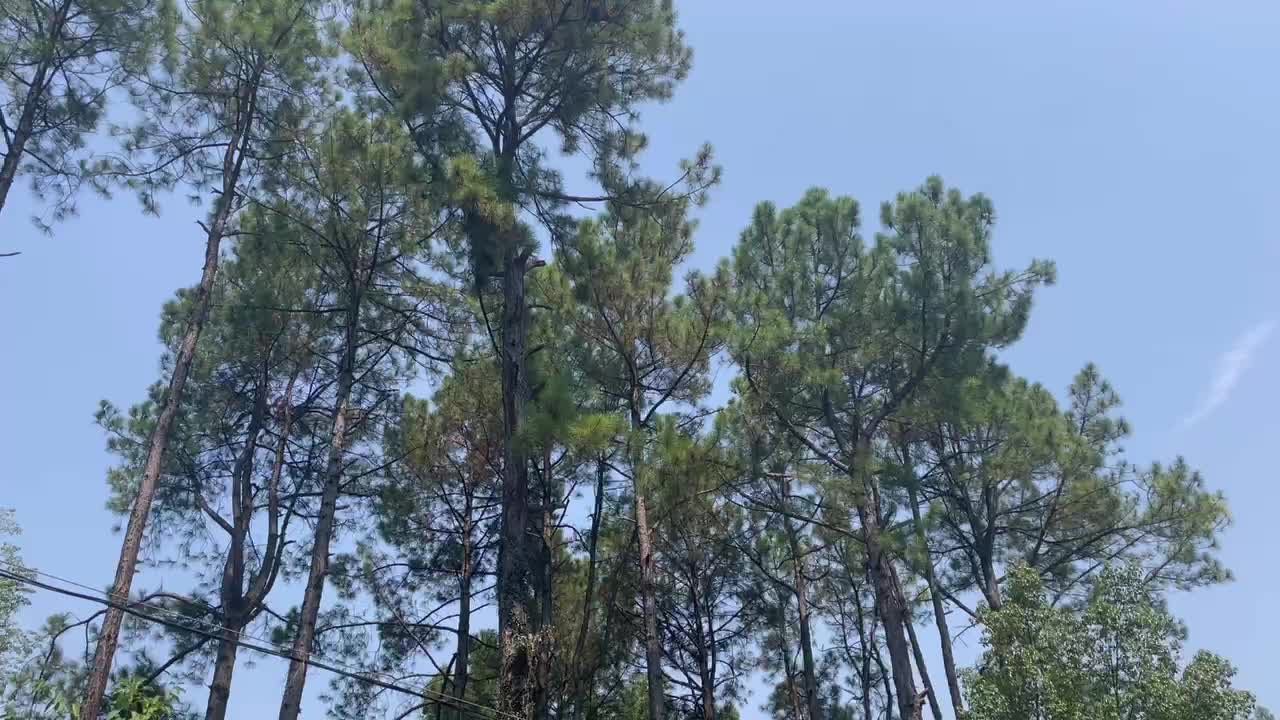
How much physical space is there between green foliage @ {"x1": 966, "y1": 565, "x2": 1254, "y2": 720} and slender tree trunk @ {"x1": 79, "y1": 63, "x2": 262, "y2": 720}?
28.5 feet

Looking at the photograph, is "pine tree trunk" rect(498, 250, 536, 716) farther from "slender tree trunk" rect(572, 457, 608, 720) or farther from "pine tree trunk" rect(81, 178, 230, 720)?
"pine tree trunk" rect(81, 178, 230, 720)

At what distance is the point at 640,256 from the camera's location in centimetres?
1205

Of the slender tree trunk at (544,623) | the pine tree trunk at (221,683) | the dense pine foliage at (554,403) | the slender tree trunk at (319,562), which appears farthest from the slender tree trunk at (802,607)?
the pine tree trunk at (221,683)

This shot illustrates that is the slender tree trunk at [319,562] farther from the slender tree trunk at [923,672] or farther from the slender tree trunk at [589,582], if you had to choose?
the slender tree trunk at [923,672]

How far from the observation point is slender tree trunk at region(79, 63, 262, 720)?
8.55 m

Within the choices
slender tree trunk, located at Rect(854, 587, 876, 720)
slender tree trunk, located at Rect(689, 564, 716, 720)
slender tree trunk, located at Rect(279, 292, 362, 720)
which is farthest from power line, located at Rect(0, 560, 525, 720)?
slender tree trunk, located at Rect(854, 587, 876, 720)

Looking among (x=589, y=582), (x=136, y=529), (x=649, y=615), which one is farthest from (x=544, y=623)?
(x=136, y=529)

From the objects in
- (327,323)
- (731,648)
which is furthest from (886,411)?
(327,323)

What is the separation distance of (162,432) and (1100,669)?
1020cm

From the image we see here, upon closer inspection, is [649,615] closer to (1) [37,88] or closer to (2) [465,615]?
(2) [465,615]

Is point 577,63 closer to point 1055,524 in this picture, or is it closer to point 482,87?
point 482,87

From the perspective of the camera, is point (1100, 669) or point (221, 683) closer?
point (1100, 669)

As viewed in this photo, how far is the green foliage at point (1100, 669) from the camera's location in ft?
32.9

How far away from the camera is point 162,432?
32.0 feet
